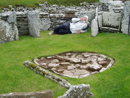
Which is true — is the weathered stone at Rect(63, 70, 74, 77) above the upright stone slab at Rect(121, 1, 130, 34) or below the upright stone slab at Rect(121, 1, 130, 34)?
below

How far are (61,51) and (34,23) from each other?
10.2 ft

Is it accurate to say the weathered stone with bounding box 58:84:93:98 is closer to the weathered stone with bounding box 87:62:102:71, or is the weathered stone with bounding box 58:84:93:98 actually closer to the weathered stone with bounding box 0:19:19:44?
the weathered stone with bounding box 87:62:102:71

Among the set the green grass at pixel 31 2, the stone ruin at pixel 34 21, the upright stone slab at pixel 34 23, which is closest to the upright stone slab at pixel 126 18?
the stone ruin at pixel 34 21

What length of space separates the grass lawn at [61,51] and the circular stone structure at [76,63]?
0.32m

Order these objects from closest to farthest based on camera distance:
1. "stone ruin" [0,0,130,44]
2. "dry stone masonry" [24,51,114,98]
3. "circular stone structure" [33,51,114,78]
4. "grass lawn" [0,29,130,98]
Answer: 1. "grass lawn" [0,29,130,98]
2. "dry stone masonry" [24,51,114,98]
3. "circular stone structure" [33,51,114,78]
4. "stone ruin" [0,0,130,44]

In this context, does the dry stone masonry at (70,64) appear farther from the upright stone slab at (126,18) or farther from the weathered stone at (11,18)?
the upright stone slab at (126,18)

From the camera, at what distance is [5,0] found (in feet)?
74.2

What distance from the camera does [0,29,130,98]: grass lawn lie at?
4.75 m

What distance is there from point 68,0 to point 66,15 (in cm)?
1652

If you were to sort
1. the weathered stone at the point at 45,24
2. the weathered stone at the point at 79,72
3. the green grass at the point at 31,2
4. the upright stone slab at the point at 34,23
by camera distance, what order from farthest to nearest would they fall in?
the green grass at the point at 31,2 < the weathered stone at the point at 45,24 < the upright stone slab at the point at 34,23 < the weathered stone at the point at 79,72

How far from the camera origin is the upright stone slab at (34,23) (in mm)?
9766

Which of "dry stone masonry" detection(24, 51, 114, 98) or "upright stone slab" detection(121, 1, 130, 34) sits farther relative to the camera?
"upright stone slab" detection(121, 1, 130, 34)

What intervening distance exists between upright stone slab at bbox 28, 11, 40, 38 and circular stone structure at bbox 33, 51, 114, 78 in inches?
123

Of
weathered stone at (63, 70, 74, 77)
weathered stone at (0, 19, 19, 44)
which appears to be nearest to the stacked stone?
weathered stone at (0, 19, 19, 44)
